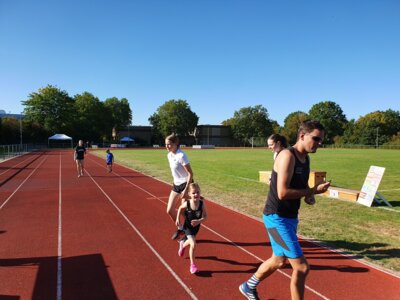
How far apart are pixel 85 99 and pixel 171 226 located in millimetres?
84543

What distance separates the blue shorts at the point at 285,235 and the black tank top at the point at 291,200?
59 mm

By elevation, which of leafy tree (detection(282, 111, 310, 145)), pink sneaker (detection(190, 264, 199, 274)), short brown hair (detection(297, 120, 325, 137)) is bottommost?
pink sneaker (detection(190, 264, 199, 274))

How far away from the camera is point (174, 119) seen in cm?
9788

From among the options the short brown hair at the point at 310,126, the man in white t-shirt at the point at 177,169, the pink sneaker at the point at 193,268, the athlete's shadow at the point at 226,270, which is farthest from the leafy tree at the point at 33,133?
the short brown hair at the point at 310,126

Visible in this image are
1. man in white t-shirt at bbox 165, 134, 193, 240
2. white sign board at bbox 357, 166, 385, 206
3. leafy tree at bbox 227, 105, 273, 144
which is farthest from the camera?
leafy tree at bbox 227, 105, 273, 144

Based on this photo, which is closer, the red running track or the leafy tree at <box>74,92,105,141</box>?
the red running track

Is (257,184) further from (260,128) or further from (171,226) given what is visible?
(260,128)

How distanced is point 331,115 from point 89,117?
6948 cm

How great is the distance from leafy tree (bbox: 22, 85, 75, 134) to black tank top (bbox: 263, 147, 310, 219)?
77.8 metres

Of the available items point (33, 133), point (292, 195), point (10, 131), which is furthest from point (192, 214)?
point (33, 133)

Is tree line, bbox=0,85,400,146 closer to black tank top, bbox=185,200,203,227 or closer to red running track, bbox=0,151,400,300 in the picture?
red running track, bbox=0,151,400,300

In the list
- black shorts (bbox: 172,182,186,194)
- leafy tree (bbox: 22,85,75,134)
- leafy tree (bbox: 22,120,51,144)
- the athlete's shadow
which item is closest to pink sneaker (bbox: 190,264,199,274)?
the athlete's shadow

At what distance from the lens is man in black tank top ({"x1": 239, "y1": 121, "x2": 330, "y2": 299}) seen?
318cm

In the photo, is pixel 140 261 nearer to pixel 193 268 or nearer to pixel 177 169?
pixel 193 268
